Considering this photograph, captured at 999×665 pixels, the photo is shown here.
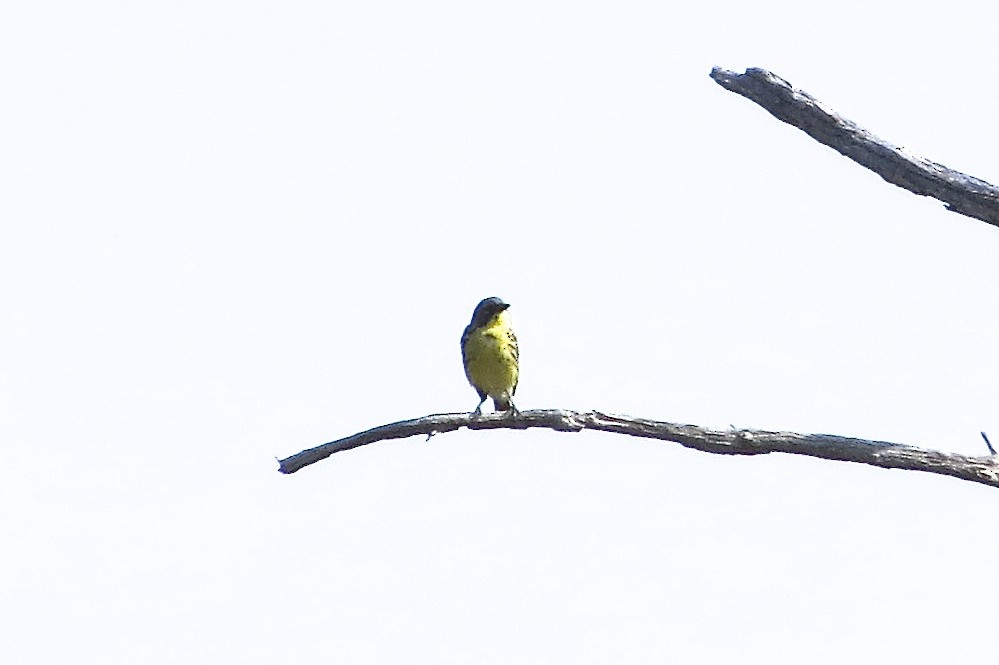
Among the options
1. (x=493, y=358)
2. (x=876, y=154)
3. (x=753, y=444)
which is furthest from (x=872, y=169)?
(x=493, y=358)

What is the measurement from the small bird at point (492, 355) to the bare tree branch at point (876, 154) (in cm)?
487

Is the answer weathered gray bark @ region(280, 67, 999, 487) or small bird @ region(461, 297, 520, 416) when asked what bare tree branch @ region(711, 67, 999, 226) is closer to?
weathered gray bark @ region(280, 67, 999, 487)

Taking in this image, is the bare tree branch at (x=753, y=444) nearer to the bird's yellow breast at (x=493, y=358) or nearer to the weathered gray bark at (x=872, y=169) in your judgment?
the weathered gray bark at (x=872, y=169)

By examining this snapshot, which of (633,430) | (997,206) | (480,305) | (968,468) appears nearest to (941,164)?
(997,206)

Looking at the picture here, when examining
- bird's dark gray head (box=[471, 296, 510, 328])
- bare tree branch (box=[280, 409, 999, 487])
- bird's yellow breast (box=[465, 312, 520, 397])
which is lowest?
bare tree branch (box=[280, 409, 999, 487])

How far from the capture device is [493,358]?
11.1 meters

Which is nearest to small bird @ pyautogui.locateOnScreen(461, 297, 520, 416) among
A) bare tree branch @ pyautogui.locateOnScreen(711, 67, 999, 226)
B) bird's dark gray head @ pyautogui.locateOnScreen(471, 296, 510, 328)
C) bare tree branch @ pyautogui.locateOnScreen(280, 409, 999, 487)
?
bird's dark gray head @ pyautogui.locateOnScreen(471, 296, 510, 328)

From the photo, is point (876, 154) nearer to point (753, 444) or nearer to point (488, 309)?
point (753, 444)

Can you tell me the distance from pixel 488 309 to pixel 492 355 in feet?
1.16

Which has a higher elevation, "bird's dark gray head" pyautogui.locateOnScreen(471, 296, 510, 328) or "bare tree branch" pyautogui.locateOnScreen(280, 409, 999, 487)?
"bird's dark gray head" pyautogui.locateOnScreen(471, 296, 510, 328)

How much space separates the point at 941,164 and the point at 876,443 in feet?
3.93

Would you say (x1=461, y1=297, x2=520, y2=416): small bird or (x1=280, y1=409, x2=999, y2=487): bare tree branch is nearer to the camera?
(x1=280, y1=409, x2=999, y2=487): bare tree branch

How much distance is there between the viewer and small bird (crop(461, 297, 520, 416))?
437 inches

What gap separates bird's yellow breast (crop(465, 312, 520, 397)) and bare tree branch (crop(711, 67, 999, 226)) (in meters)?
4.87
